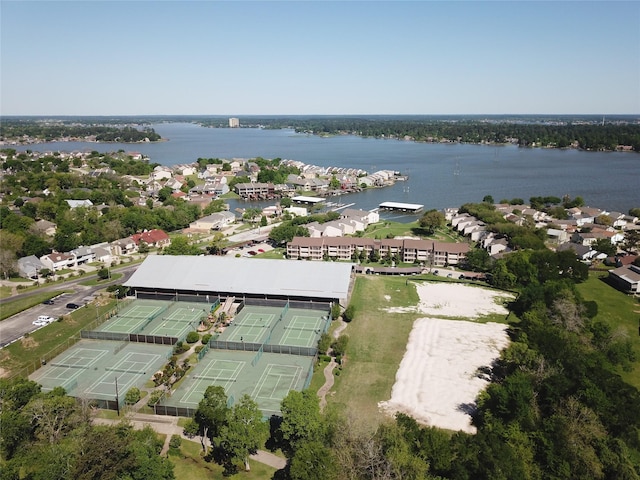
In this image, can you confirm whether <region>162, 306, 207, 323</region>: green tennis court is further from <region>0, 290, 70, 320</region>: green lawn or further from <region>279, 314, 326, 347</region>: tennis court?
<region>0, 290, 70, 320</region>: green lawn

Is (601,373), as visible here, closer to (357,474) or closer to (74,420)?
(357,474)

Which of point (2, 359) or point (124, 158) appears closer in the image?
point (2, 359)

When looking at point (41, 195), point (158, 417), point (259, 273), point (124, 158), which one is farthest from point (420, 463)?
point (124, 158)

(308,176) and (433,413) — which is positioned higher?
(308,176)

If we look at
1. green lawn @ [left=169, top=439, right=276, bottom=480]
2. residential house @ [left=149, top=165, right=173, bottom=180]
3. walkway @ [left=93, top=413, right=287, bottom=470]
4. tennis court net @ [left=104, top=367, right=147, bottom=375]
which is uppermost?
residential house @ [left=149, top=165, right=173, bottom=180]

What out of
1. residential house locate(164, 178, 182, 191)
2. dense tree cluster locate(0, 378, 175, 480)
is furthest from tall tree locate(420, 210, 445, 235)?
residential house locate(164, 178, 182, 191)

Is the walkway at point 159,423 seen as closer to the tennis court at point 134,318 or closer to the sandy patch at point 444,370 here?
the sandy patch at point 444,370

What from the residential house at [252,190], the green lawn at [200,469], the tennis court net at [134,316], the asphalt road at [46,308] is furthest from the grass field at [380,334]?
the residential house at [252,190]
